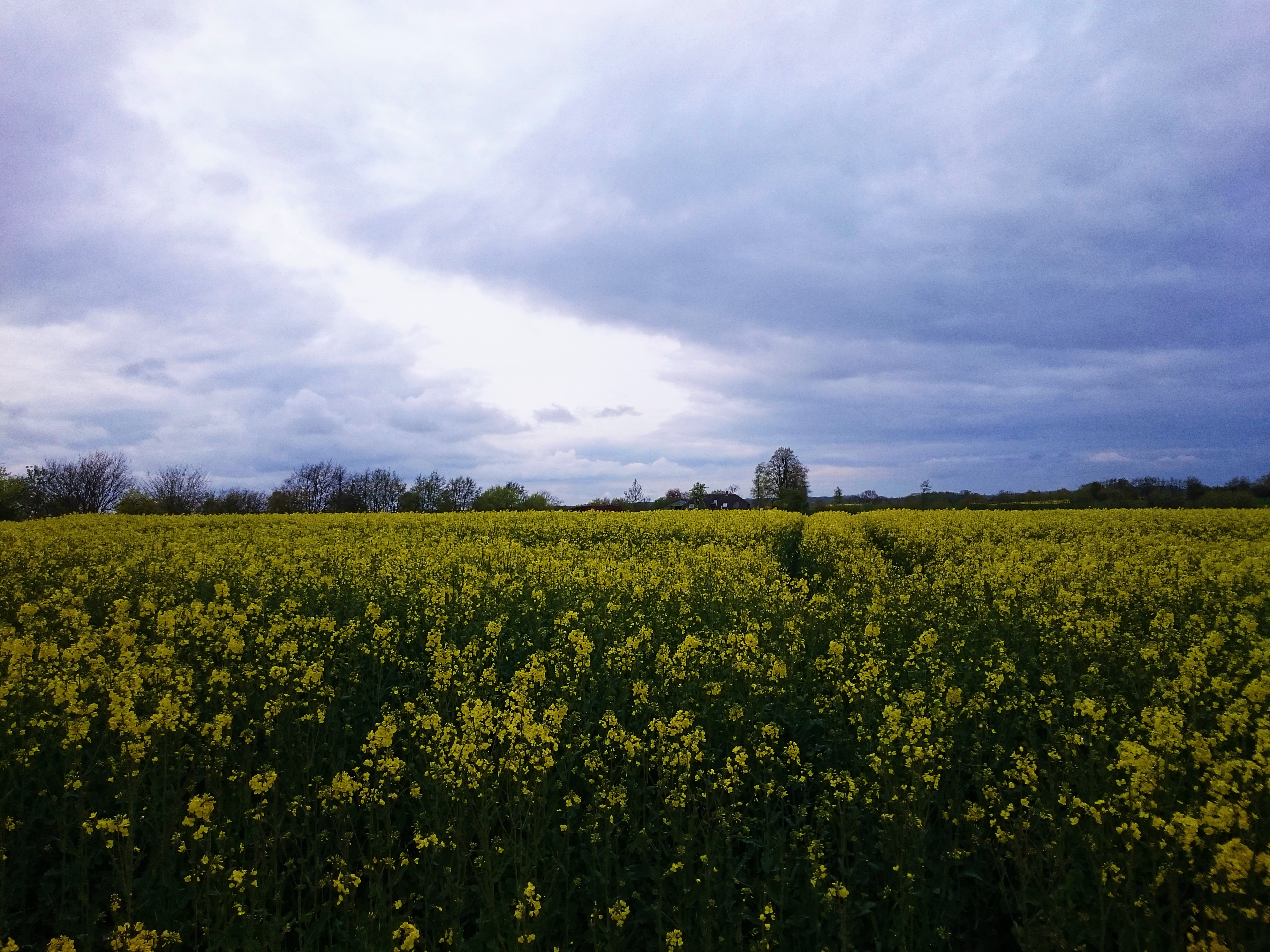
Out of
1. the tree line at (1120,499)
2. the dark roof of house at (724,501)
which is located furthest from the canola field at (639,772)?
the dark roof of house at (724,501)

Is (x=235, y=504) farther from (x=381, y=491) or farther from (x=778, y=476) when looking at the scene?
(x=778, y=476)

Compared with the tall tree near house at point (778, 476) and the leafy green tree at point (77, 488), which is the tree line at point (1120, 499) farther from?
the leafy green tree at point (77, 488)

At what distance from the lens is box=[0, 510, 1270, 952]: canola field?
4297 millimetres

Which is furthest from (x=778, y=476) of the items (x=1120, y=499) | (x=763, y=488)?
(x=1120, y=499)

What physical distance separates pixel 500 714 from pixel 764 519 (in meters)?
21.7

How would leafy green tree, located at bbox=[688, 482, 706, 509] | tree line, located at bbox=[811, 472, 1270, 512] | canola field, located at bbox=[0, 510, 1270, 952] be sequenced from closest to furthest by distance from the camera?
1. canola field, located at bbox=[0, 510, 1270, 952]
2. tree line, located at bbox=[811, 472, 1270, 512]
3. leafy green tree, located at bbox=[688, 482, 706, 509]

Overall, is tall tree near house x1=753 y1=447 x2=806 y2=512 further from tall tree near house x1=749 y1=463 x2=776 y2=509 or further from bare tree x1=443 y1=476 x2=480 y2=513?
bare tree x1=443 y1=476 x2=480 y2=513

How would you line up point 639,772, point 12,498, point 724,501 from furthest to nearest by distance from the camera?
1. point 724,501
2. point 12,498
3. point 639,772

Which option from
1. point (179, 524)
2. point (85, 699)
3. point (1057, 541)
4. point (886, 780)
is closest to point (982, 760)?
point (886, 780)

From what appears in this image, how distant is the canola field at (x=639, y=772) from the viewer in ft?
14.1

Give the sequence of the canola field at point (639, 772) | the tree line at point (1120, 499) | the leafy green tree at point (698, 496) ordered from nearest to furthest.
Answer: the canola field at point (639, 772)
the tree line at point (1120, 499)
the leafy green tree at point (698, 496)

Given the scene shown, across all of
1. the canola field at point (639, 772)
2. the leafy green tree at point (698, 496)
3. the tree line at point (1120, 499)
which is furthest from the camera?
the leafy green tree at point (698, 496)

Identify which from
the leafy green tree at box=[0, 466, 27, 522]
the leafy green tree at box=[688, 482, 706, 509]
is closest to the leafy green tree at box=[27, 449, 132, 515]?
the leafy green tree at box=[0, 466, 27, 522]

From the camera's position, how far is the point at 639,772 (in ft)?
19.1
